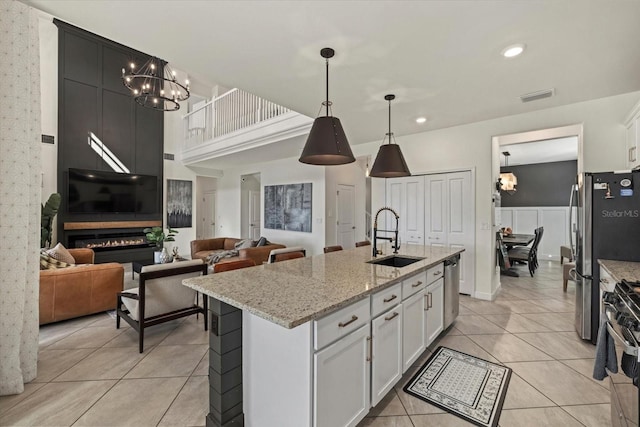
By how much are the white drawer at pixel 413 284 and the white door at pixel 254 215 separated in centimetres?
687

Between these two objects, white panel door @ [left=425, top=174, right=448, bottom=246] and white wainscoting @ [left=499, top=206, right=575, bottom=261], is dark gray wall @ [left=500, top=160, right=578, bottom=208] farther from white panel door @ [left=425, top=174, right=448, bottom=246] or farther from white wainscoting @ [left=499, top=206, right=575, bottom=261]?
white panel door @ [left=425, top=174, right=448, bottom=246]

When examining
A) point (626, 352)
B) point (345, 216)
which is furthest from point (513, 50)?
point (345, 216)

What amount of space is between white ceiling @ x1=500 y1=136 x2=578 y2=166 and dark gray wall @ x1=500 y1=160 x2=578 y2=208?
0.22 meters

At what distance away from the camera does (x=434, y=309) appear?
2.65 m

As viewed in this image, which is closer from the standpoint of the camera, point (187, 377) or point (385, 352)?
point (385, 352)

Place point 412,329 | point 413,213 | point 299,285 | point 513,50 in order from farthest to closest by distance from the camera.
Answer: point 413,213
point 513,50
point 412,329
point 299,285

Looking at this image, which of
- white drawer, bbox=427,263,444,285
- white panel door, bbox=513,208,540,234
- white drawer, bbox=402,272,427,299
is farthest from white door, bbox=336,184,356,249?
white panel door, bbox=513,208,540,234

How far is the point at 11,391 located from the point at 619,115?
20.9 feet

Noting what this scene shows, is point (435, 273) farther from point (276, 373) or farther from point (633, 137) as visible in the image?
point (633, 137)

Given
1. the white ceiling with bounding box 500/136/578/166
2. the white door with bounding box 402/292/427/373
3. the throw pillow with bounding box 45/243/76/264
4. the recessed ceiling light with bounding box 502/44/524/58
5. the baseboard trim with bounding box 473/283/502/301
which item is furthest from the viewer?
the white ceiling with bounding box 500/136/578/166

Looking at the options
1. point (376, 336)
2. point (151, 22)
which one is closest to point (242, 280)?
point (376, 336)

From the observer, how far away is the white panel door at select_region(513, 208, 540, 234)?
770 centimetres

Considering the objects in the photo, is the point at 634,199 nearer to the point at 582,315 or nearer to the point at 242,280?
the point at 582,315

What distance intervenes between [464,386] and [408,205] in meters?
3.28
